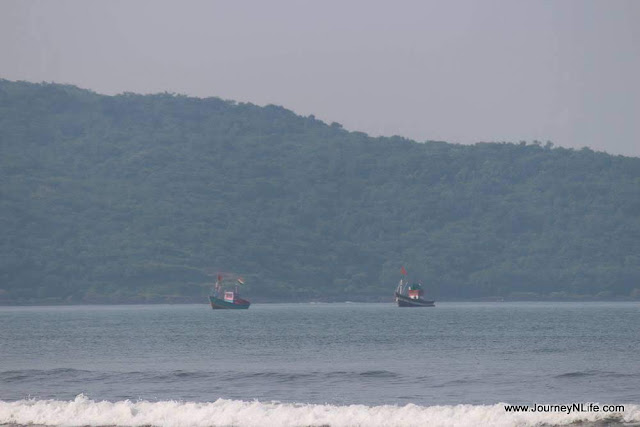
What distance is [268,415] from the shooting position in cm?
4272

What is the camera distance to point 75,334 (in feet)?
380

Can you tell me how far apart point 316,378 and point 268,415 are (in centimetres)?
1970

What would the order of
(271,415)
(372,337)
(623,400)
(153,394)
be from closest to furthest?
(271,415), (623,400), (153,394), (372,337)

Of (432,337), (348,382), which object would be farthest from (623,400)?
(432,337)

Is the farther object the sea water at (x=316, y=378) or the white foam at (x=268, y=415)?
the sea water at (x=316, y=378)

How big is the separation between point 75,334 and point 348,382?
62.3 m

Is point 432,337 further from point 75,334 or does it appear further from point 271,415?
point 271,415

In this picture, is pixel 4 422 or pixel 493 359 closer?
pixel 4 422

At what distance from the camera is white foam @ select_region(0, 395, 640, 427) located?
40031mm

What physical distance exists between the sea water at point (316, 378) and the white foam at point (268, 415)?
6 centimetres

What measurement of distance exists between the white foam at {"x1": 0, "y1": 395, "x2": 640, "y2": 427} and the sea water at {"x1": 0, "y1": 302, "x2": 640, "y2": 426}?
0.06m

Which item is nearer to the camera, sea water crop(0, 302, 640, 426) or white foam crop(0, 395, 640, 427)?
white foam crop(0, 395, 640, 427)

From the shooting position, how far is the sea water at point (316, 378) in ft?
140

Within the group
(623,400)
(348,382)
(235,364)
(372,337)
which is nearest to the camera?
(623,400)
